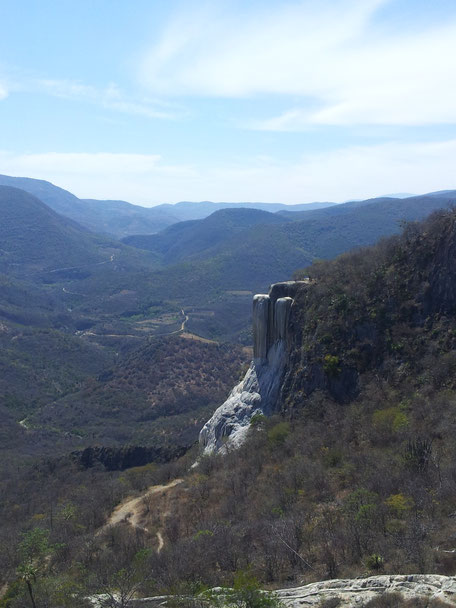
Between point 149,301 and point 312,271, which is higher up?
point 312,271

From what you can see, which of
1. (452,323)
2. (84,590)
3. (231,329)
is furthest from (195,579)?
(231,329)

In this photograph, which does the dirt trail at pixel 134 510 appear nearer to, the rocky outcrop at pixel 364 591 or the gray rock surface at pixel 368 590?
the rocky outcrop at pixel 364 591

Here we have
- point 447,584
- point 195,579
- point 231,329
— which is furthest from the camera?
point 231,329

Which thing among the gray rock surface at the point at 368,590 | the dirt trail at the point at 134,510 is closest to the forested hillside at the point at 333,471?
the dirt trail at the point at 134,510

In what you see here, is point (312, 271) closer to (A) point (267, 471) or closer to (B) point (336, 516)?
(A) point (267, 471)

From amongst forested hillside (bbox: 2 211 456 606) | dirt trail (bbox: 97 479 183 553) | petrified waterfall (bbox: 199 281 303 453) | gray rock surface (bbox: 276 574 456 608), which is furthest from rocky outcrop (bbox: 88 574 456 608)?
petrified waterfall (bbox: 199 281 303 453)

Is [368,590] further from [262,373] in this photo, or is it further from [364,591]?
[262,373]
